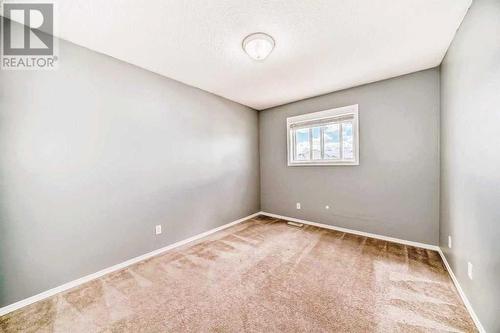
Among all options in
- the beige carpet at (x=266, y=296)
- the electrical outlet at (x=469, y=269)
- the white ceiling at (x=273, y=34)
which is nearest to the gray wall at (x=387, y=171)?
the white ceiling at (x=273, y=34)

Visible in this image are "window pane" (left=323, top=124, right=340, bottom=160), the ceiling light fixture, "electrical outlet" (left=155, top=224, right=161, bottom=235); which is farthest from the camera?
"window pane" (left=323, top=124, right=340, bottom=160)

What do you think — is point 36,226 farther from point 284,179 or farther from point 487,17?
point 487,17

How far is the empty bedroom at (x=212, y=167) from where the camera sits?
143 centimetres

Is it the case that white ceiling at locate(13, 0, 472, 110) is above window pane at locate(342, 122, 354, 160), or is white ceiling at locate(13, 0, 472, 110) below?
above

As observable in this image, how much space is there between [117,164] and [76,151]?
0.38m

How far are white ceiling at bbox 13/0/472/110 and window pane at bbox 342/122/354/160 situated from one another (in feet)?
2.64

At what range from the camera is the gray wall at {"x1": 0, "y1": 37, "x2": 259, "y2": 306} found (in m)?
1.59

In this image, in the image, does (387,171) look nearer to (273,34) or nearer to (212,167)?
(273,34)

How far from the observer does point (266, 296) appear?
167cm

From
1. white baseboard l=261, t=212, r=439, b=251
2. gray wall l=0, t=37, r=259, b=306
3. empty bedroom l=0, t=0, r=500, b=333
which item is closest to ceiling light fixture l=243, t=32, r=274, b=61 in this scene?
empty bedroom l=0, t=0, r=500, b=333

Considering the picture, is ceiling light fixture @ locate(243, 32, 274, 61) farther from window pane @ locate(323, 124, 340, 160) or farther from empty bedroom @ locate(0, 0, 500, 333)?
window pane @ locate(323, 124, 340, 160)

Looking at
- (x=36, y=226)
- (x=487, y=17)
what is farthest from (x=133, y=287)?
(x=487, y=17)

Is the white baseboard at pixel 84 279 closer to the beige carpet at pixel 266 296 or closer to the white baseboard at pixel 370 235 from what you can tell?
the beige carpet at pixel 266 296

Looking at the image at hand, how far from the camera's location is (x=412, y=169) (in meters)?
2.62
